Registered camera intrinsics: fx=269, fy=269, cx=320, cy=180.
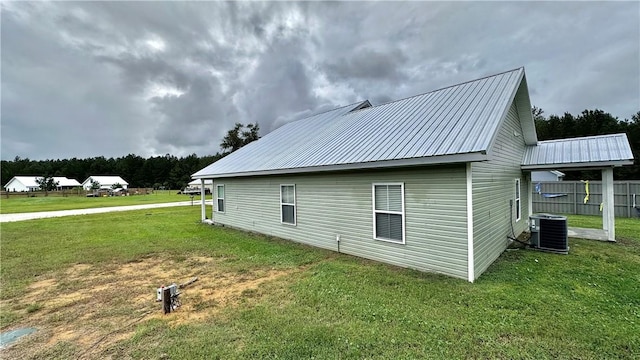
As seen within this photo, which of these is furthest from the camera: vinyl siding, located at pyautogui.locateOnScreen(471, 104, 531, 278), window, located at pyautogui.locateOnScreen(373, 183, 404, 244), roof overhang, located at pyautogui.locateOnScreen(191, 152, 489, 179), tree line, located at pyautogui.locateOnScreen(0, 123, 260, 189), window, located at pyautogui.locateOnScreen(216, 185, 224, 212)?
tree line, located at pyautogui.locateOnScreen(0, 123, 260, 189)

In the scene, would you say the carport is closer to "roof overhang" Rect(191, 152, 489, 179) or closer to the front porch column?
the front porch column

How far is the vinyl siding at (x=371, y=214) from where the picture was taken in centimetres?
529

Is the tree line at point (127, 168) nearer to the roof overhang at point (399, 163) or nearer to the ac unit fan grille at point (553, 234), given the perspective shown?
the roof overhang at point (399, 163)

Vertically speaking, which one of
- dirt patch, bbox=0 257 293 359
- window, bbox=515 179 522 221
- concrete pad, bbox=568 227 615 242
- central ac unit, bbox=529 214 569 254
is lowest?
concrete pad, bbox=568 227 615 242

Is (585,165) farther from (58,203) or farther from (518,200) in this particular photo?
(58,203)

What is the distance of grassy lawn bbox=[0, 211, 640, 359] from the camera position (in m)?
3.14

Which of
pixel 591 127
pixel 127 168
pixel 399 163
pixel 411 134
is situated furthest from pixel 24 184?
pixel 591 127

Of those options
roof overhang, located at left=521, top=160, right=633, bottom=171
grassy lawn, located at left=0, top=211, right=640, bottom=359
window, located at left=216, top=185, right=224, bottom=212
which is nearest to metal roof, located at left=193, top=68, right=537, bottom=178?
roof overhang, located at left=521, top=160, right=633, bottom=171

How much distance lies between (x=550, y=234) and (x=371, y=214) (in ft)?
16.1

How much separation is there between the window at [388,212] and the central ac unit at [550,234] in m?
4.29

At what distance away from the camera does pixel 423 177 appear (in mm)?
5691

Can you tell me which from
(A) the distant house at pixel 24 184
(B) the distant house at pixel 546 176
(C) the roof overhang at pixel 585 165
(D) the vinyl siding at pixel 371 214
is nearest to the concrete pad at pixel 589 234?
(C) the roof overhang at pixel 585 165

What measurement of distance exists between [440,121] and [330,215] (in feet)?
12.4

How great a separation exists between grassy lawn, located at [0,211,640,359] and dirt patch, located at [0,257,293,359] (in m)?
0.02
